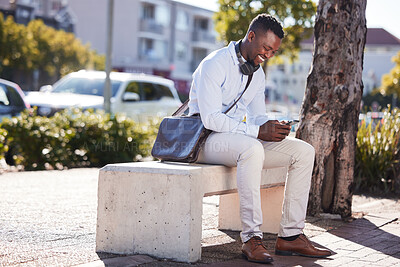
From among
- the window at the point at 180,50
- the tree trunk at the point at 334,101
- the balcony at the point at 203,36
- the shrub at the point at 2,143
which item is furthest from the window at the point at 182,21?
the tree trunk at the point at 334,101

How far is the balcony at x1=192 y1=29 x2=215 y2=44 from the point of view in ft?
208

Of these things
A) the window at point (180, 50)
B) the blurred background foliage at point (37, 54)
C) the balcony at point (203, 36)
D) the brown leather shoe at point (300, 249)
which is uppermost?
the balcony at point (203, 36)

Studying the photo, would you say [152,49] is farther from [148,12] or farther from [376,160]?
[376,160]

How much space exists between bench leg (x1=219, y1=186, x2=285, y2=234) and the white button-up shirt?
3.05 feet

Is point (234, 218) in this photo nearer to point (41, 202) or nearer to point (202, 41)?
point (41, 202)

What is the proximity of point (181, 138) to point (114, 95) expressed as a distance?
407 inches

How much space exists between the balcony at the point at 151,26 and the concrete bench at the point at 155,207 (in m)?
52.3

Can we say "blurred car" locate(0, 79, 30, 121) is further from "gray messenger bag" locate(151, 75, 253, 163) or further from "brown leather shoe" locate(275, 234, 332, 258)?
"brown leather shoe" locate(275, 234, 332, 258)

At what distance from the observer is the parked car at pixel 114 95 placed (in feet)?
45.8

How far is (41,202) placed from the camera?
6855 millimetres

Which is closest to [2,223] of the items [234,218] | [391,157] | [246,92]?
[234,218]

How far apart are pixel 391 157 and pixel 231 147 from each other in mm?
5032

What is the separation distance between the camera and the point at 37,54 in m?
42.6

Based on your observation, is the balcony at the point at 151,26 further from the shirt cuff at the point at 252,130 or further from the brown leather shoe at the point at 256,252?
the brown leather shoe at the point at 256,252
